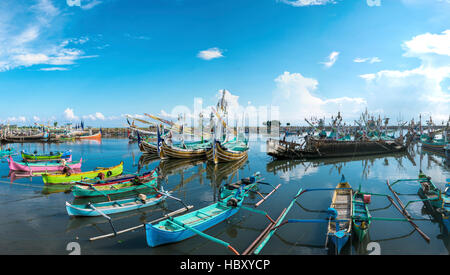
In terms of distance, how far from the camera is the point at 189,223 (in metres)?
9.97

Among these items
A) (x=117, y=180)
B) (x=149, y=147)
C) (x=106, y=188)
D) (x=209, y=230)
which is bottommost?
(x=209, y=230)

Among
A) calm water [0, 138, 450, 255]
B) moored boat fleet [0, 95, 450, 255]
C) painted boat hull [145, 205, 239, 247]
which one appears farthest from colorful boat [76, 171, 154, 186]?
painted boat hull [145, 205, 239, 247]

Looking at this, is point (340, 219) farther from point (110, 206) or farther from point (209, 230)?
point (110, 206)

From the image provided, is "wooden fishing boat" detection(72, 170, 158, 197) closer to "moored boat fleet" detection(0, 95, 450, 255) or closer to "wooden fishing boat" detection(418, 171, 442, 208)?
"moored boat fleet" detection(0, 95, 450, 255)

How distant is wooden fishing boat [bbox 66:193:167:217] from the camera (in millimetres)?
11672

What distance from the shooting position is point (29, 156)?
26672 mm

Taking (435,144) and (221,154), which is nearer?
(221,154)

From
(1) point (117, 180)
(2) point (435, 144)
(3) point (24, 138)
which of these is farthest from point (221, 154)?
(3) point (24, 138)

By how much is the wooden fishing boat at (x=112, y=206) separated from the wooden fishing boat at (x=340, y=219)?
971 cm

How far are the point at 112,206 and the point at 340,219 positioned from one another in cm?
1177

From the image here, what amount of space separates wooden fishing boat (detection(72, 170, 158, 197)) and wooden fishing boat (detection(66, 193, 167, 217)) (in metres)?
2.00

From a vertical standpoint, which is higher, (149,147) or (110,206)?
(149,147)
